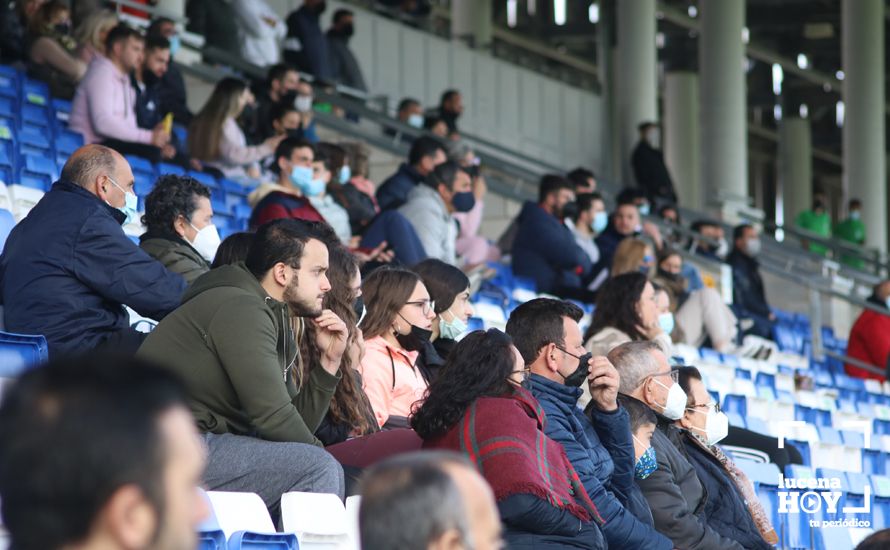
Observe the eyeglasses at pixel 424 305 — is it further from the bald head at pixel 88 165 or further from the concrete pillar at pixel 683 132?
the concrete pillar at pixel 683 132

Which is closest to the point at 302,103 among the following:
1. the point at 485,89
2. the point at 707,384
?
the point at 707,384

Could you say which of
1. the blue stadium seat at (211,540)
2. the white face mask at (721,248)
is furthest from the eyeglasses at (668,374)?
the white face mask at (721,248)

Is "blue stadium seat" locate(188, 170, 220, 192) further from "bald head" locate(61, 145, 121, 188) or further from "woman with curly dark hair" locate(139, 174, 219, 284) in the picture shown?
"bald head" locate(61, 145, 121, 188)

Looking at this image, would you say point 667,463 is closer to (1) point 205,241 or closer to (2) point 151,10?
(1) point 205,241

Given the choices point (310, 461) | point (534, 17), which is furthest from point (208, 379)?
point (534, 17)

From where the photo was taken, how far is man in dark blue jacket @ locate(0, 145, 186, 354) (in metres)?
4.21

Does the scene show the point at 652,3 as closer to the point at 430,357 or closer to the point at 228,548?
the point at 430,357

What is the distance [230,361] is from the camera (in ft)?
11.9

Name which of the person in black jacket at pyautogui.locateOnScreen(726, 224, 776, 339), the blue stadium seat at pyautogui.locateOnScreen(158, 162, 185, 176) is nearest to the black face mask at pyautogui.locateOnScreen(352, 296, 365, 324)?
the blue stadium seat at pyautogui.locateOnScreen(158, 162, 185, 176)

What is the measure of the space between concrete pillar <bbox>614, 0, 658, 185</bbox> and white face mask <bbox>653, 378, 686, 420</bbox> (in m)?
12.9

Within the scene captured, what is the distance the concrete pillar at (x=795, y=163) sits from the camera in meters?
31.0

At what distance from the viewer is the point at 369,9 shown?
16.6 meters

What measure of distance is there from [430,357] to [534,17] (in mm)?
22083

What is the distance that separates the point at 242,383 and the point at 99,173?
1.23 m
